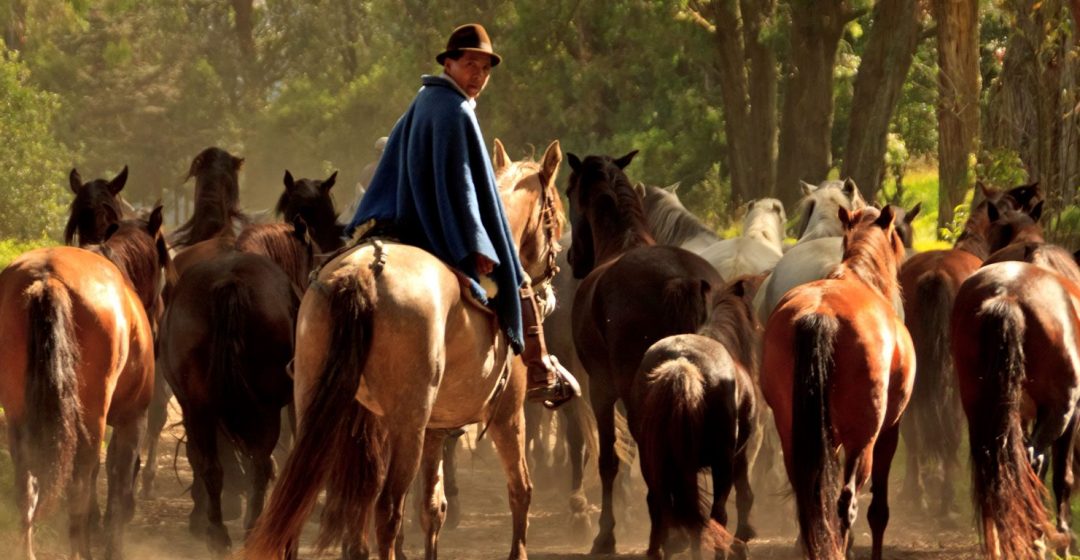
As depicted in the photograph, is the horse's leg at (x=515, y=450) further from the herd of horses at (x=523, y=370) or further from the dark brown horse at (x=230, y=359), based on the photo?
the dark brown horse at (x=230, y=359)

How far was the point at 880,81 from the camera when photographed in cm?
2006

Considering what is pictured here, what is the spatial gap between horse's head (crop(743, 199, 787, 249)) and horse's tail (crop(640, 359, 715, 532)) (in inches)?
211

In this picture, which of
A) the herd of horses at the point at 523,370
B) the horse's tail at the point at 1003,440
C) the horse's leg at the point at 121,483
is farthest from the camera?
the horse's leg at the point at 121,483

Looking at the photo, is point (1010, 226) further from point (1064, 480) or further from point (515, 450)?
point (515, 450)

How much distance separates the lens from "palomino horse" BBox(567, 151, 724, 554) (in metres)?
9.59

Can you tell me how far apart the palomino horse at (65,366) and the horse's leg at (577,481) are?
128 inches

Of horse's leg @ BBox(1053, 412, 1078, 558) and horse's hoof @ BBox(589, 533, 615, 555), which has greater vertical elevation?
horse's leg @ BBox(1053, 412, 1078, 558)

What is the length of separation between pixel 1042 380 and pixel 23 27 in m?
32.3

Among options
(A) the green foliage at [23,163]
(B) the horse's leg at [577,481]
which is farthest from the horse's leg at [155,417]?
(A) the green foliage at [23,163]

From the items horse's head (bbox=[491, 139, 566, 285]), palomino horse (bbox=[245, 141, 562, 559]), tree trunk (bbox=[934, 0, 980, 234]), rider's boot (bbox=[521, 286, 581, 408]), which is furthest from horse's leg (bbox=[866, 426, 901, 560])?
tree trunk (bbox=[934, 0, 980, 234])

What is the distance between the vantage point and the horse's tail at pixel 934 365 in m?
10.5

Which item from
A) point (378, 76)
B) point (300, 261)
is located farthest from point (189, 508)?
point (378, 76)

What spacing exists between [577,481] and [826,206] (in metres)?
3.27

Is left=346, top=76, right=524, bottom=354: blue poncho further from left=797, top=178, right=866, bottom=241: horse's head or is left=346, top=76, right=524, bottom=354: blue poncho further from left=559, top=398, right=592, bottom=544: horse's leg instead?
left=797, top=178, right=866, bottom=241: horse's head
